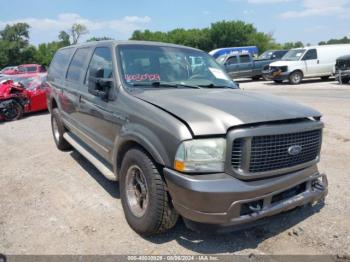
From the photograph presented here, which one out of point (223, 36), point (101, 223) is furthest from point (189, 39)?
point (101, 223)

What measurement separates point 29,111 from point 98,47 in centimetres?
775

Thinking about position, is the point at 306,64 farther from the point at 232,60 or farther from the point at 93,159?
the point at 93,159

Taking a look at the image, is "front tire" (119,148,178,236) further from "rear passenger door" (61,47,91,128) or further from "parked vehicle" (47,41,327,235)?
"rear passenger door" (61,47,91,128)

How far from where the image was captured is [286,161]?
316 cm

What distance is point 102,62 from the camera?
176 inches

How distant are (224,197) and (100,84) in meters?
2.06

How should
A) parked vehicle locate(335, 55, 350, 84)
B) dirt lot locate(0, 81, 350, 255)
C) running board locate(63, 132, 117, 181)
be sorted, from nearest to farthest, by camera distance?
dirt lot locate(0, 81, 350, 255) < running board locate(63, 132, 117, 181) < parked vehicle locate(335, 55, 350, 84)

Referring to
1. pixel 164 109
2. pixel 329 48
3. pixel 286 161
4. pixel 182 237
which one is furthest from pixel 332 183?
pixel 329 48

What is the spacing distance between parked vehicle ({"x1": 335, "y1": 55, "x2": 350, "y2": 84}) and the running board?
1585 centimetres

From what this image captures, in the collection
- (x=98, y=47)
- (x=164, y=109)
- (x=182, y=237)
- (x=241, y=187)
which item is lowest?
(x=182, y=237)

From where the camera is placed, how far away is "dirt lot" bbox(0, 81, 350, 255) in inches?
130

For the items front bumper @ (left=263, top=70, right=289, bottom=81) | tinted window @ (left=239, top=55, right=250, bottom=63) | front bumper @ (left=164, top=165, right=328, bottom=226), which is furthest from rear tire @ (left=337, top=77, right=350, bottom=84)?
front bumper @ (left=164, top=165, right=328, bottom=226)

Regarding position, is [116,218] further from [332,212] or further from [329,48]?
[329,48]

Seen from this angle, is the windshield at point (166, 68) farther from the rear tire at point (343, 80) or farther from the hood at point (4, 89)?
the rear tire at point (343, 80)
